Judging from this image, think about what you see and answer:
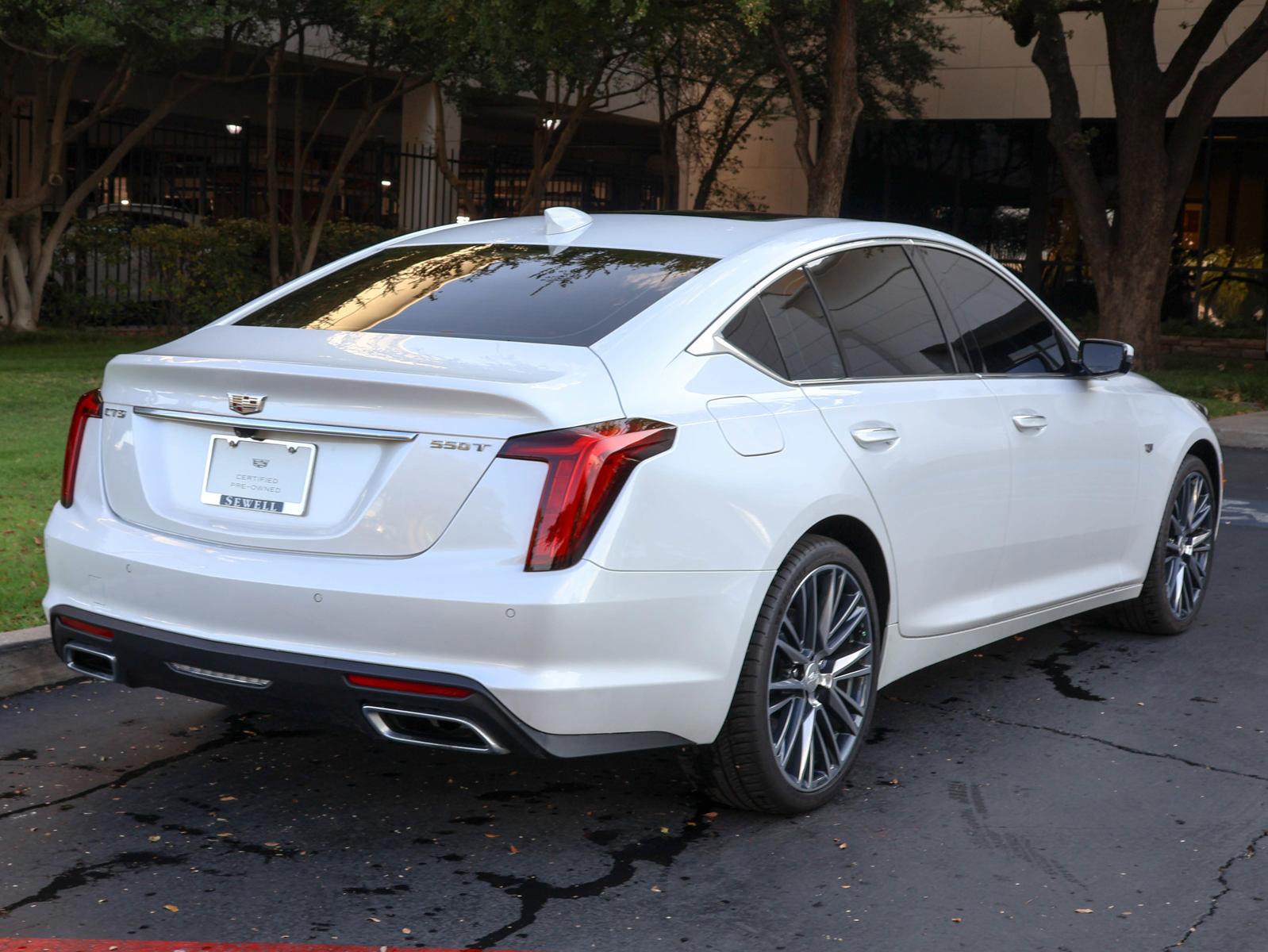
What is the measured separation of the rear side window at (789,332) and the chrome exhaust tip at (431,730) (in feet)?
4.44

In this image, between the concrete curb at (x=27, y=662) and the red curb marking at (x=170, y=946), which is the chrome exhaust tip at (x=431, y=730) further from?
the concrete curb at (x=27, y=662)

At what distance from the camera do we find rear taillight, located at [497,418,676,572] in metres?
3.60

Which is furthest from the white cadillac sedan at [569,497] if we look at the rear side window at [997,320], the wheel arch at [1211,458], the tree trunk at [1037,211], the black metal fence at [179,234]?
the tree trunk at [1037,211]

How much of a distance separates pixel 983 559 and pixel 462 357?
6.80 feet

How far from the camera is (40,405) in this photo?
12.0 metres

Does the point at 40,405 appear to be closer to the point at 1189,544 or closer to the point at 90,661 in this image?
the point at 90,661

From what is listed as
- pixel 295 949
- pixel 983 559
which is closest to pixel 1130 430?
pixel 983 559

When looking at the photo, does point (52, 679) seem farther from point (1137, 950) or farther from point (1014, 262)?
point (1014, 262)

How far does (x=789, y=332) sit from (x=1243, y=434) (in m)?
10.8

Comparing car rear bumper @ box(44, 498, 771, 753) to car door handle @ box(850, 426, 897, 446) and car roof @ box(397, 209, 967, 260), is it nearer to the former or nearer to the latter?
car door handle @ box(850, 426, 897, 446)

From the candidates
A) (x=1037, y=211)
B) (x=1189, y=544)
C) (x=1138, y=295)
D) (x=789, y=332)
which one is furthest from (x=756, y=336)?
(x=1037, y=211)

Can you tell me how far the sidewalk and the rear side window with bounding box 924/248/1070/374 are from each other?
8.50 m

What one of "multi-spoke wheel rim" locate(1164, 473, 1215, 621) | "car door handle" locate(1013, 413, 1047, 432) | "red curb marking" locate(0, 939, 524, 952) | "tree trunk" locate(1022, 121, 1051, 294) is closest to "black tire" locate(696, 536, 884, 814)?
"red curb marking" locate(0, 939, 524, 952)

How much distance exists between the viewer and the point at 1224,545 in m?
8.84
